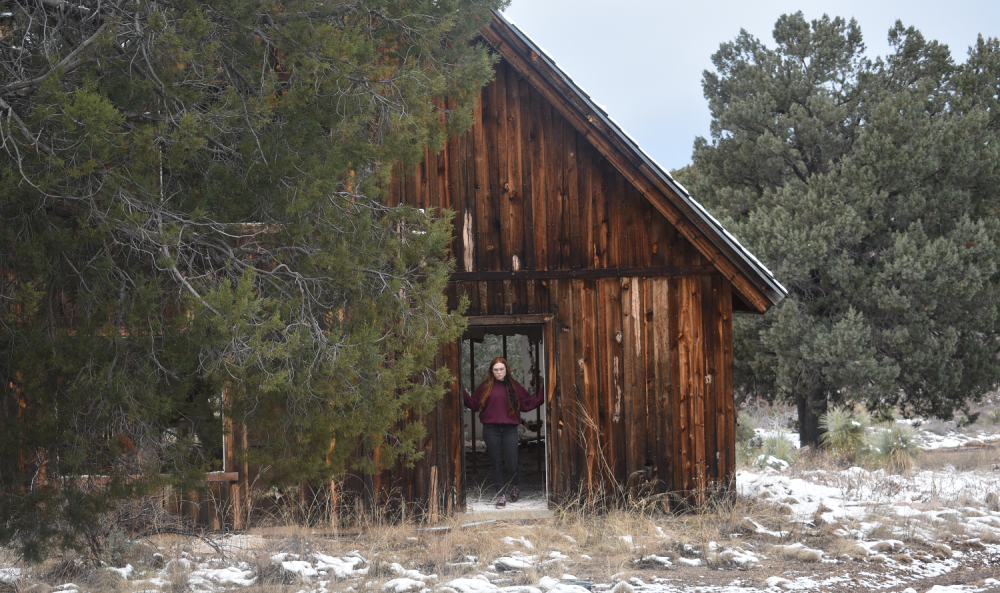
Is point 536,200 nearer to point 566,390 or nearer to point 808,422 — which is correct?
point 566,390

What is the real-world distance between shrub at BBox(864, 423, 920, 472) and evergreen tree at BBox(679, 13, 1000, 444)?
24.4 inches

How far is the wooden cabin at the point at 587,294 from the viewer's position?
852 cm

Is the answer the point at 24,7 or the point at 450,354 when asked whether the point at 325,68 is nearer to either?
the point at 24,7

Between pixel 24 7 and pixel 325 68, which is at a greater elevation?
pixel 24 7

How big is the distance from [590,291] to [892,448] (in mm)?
7421

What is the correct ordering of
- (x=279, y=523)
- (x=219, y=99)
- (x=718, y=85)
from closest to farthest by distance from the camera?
(x=219, y=99), (x=279, y=523), (x=718, y=85)

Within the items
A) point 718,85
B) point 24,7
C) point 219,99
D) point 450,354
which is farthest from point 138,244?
point 718,85

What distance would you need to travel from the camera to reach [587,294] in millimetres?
8594

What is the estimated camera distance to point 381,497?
326 inches

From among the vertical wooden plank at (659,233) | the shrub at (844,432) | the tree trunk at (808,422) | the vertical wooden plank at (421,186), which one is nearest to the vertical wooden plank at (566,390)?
the vertical wooden plank at (659,233)

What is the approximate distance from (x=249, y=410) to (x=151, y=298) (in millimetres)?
963

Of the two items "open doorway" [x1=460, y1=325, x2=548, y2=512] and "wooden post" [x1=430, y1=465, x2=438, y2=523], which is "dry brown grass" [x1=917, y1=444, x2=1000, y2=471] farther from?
"wooden post" [x1=430, y1=465, x2=438, y2=523]

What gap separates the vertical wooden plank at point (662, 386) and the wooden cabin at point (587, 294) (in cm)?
1

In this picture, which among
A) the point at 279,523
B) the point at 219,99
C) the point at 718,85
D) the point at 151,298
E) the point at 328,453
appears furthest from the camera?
the point at 718,85
